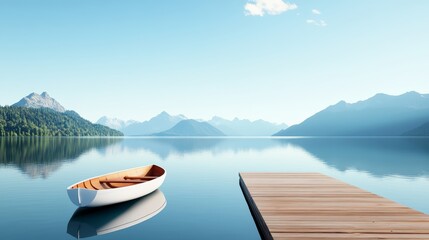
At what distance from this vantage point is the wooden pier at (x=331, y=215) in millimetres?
8578

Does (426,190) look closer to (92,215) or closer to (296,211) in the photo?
(296,211)

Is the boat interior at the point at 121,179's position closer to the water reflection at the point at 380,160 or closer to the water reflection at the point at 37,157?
the water reflection at the point at 37,157

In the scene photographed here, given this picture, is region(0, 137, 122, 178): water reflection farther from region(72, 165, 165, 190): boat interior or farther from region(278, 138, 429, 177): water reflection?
region(278, 138, 429, 177): water reflection

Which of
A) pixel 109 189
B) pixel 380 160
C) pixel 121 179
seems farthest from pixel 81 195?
pixel 380 160

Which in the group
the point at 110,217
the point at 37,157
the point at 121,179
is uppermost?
the point at 121,179

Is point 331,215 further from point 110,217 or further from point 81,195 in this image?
point 81,195

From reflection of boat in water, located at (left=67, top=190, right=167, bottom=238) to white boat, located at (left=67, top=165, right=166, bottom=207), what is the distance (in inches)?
20.8

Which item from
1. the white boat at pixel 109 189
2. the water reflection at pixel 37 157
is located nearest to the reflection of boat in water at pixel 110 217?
the white boat at pixel 109 189

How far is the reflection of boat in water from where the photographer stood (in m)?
12.1

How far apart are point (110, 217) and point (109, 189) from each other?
1.27 meters

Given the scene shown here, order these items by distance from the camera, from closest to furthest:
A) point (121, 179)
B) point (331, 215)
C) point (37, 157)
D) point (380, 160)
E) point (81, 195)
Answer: point (331, 215)
point (81, 195)
point (121, 179)
point (37, 157)
point (380, 160)

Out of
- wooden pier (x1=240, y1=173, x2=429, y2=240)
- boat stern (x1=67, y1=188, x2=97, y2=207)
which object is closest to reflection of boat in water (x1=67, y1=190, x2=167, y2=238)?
boat stern (x1=67, y1=188, x2=97, y2=207)

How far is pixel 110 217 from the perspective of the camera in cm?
1364

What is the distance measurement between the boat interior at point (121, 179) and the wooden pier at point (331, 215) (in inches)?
296
